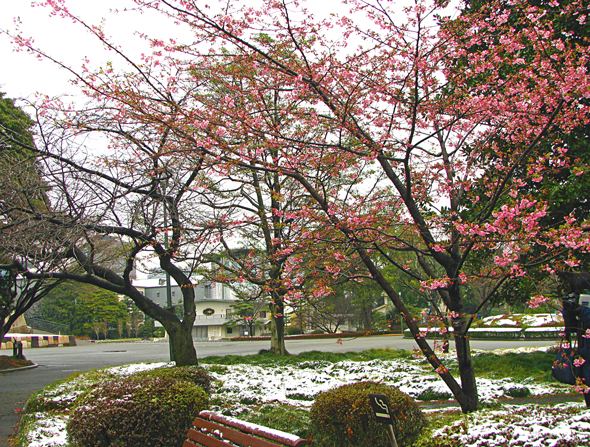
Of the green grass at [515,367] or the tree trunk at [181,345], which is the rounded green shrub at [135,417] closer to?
the tree trunk at [181,345]

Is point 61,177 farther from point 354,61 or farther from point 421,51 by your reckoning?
point 421,51

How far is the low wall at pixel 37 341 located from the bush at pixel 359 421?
35.0m

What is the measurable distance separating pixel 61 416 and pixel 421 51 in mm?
7612

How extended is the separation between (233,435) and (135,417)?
7.15 ft

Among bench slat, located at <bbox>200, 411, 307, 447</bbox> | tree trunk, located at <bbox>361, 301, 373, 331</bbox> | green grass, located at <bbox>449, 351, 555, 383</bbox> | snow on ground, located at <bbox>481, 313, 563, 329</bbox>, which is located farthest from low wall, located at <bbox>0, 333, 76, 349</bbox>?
bench slat, located at <bbox>200, 411, 307, 447</bbox>

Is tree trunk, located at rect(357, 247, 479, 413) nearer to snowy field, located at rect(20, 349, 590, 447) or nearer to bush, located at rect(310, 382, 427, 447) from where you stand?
snowy field, located at rect(20, 349, 590, 447)

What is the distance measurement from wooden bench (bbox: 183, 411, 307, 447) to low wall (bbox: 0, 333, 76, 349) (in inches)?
1392

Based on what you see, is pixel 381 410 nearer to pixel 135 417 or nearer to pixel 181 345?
pixel 135 417

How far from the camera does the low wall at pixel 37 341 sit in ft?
108

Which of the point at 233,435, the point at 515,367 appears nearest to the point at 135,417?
the point at 233,435

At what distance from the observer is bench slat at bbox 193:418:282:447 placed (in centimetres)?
272

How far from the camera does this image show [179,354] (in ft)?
37.3

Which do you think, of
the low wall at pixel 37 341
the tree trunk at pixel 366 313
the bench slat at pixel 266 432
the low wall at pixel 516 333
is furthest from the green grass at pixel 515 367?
the low wall at pixel 37 341

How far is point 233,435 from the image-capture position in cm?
302
